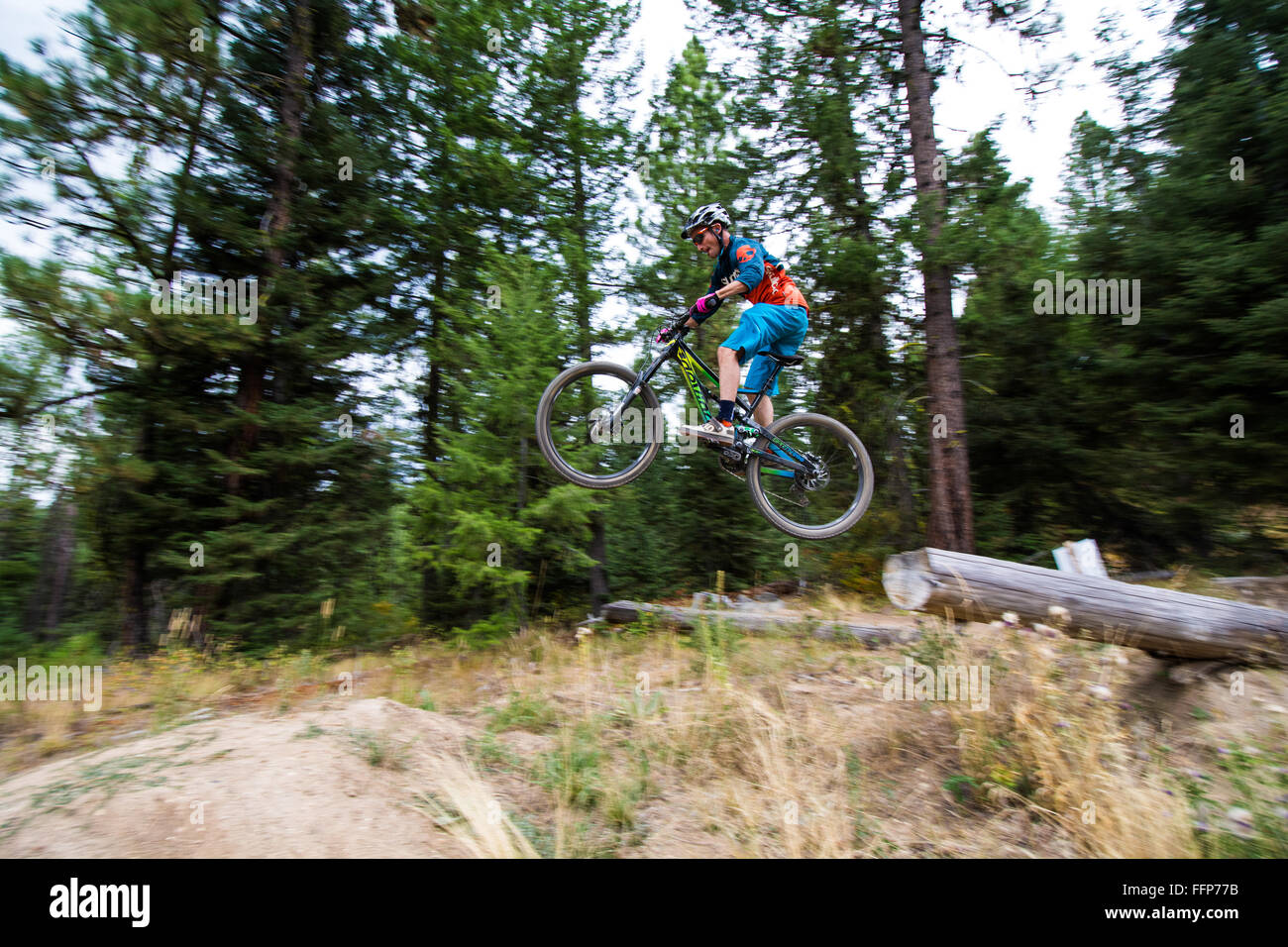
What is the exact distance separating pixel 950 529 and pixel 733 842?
693cm

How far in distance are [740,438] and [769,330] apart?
89 centimetres

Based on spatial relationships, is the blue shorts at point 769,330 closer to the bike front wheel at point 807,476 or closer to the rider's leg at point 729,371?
the rider's leg at point 729,371

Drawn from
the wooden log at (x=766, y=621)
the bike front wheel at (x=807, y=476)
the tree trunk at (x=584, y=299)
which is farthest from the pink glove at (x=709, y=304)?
the tree trunk at (x=584, y=299)

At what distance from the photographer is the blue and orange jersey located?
4910 mm

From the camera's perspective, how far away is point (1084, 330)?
518 inches

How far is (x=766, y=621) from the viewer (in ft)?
33.6

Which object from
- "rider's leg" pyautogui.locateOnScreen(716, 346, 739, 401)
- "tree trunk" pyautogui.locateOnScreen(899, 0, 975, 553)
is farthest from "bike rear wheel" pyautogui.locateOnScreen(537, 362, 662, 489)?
"tree trunk" pyautogui.locateOnScreen(899, 0, 975, 553)

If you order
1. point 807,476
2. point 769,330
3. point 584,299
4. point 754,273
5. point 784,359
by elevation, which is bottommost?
point 807,476

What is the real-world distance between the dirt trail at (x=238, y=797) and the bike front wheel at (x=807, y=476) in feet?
11.5

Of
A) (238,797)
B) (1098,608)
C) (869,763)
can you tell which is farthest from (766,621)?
(238,797)

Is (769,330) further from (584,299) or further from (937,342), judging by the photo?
(584,299)

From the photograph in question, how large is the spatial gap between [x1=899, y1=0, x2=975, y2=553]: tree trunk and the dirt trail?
7.78 metres

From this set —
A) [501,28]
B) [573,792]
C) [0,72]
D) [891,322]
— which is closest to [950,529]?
[891,322]

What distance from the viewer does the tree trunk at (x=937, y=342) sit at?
955cm
